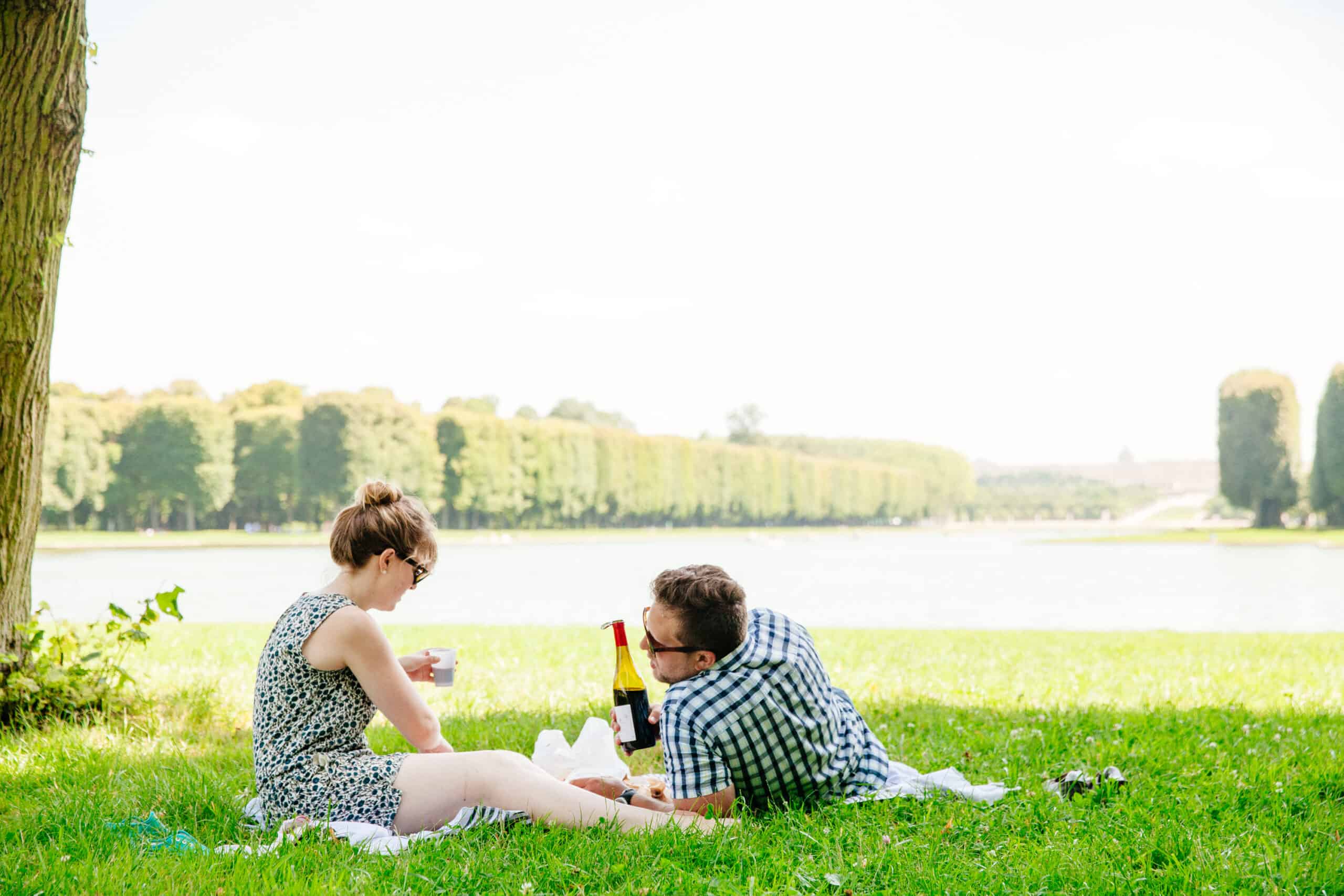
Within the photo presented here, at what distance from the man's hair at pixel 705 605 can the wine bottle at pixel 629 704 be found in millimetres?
413

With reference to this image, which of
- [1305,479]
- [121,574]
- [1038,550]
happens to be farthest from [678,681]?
[1305,479]

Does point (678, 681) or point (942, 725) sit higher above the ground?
point (678, 681)

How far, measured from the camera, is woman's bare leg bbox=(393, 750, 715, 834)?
11.7 feet

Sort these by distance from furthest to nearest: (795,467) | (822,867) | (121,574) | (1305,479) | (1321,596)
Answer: (795,467), (1305,479), (121,574), (1321,596), (822,867)

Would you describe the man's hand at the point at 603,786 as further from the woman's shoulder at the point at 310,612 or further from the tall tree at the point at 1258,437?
the tall tree at the point at 1258,437

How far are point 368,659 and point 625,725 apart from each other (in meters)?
1.07

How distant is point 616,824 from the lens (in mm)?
3549

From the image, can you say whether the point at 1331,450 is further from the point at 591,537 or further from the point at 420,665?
the point at 420,665

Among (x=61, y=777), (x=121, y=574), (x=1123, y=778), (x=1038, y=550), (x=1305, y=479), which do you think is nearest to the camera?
(x=1123, y=778)

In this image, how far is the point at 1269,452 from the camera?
5775 cm

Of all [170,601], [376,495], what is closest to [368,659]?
[376,495]

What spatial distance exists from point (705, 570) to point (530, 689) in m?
4.09

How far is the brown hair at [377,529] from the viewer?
3.53 meters

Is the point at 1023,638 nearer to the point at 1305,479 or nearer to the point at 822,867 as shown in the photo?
the point at 822,867
